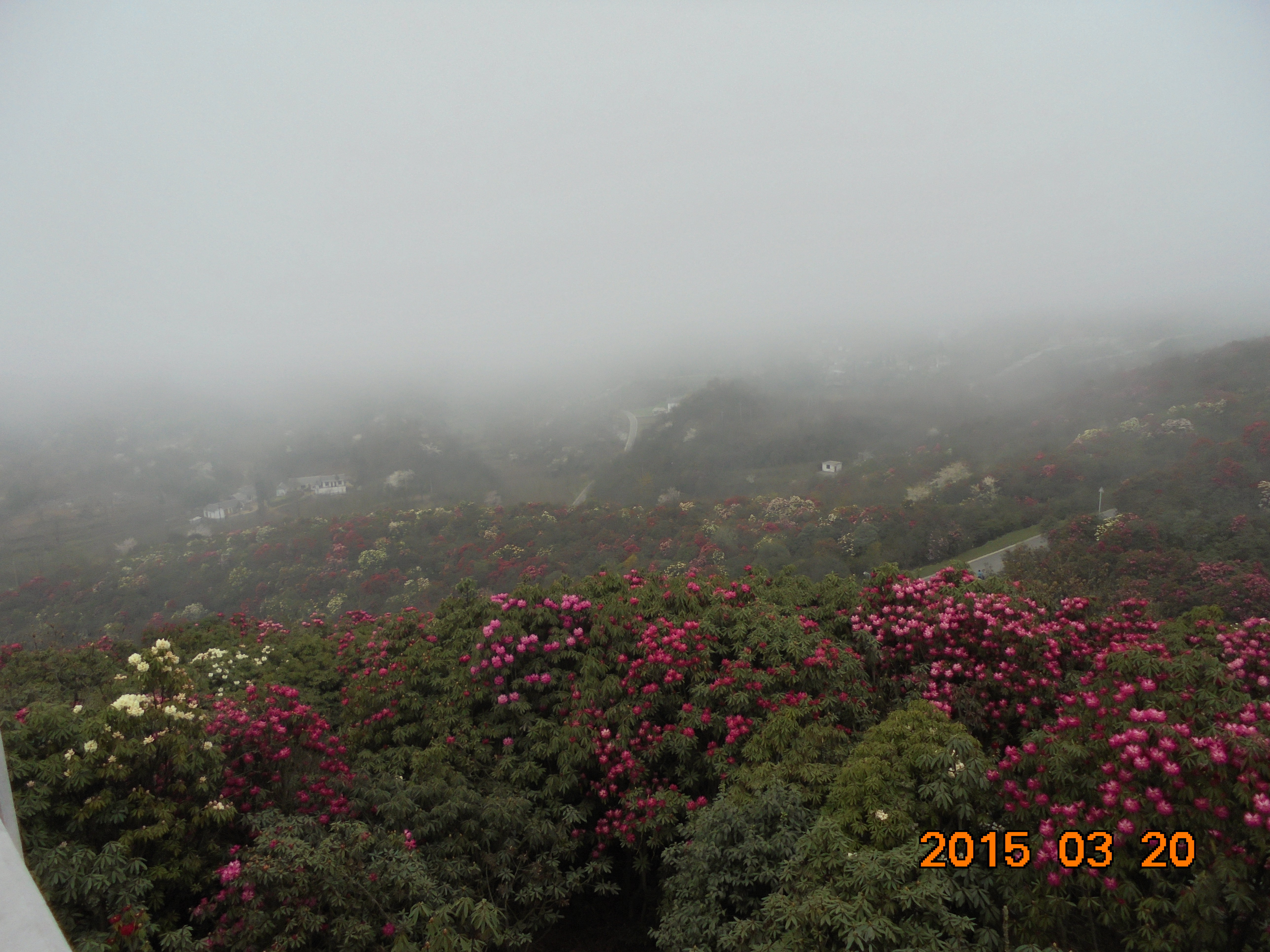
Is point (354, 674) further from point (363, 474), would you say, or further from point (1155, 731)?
point (363, 474)

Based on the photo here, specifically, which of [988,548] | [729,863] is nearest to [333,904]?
[729,863]

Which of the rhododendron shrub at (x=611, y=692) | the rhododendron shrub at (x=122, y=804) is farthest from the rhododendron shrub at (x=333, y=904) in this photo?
the rhododendron shrub at (x=611, y=692)

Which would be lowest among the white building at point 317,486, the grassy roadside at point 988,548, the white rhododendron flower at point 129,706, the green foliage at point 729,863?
the grassy roadside at point 988,548

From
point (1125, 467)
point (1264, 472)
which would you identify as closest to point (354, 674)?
point (1264, 472)

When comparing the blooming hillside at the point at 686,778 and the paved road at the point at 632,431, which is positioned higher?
the blooming hillside at the point at 686,778

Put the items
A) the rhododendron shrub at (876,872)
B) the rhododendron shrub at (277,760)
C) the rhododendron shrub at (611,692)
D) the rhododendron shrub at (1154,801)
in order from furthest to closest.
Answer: the rhododendron shrub at (611,692)
the rhododendron shrub at (277,760)
the rhododendron shrub at (876,872)
the rhododendron shrub at (1154,801)

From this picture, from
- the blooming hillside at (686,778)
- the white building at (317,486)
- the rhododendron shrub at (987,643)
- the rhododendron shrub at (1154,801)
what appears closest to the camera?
the rhododendron shrub at (1154,801)

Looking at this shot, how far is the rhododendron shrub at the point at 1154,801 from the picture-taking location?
3074 mm

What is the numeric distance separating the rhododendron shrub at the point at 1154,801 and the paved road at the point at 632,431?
41.3 meters

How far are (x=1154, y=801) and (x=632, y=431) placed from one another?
157ft

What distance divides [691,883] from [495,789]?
7.95 feet
